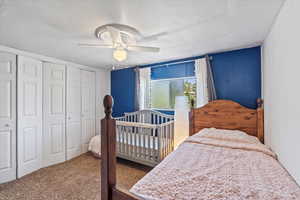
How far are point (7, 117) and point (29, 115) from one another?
12.6 inches

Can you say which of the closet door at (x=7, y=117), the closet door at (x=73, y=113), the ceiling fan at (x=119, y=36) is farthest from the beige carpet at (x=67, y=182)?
the ceiling fan at (x=119, y=36)

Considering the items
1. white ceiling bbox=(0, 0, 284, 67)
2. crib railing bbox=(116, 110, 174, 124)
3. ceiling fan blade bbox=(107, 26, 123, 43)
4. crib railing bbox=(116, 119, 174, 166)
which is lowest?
crib railing bbox=(116, 119, 174, 166)

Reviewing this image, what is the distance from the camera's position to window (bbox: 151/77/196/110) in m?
3.19

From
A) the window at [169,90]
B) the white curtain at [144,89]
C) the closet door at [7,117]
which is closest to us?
the closet door at [7,117]

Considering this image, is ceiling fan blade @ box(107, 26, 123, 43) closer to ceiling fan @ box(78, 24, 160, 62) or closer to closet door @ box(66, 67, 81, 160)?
ceiling fan @ box(78, 24, 160, 62)

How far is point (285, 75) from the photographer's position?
1336mm

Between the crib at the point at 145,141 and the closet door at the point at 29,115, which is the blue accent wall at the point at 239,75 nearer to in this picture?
the crib at the point at 145,141

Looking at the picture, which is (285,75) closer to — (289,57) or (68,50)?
(289,57)

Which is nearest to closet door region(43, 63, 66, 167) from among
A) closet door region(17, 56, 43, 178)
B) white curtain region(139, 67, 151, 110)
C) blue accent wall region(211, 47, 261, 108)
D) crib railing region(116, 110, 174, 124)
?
closet door region(17, 56, 43, 178)

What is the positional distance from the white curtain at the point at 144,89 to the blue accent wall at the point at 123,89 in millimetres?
301

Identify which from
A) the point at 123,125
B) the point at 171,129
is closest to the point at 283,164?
the point at 171,129

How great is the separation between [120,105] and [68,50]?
199cm

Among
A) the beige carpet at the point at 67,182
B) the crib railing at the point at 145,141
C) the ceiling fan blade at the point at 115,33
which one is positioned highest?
the ceiling fan blade at the point at 115,33

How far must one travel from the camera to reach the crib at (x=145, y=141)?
2676 millimetres
